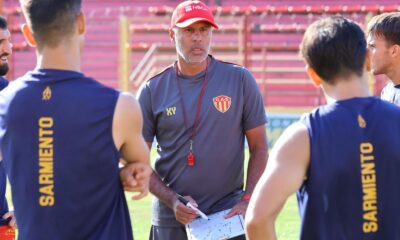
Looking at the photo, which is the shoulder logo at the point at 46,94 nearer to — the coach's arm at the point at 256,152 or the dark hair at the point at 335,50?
the dark hair at the point at 335,50

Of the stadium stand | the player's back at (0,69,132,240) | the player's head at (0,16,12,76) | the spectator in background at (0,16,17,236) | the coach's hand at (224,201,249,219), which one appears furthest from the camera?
the stadium stand

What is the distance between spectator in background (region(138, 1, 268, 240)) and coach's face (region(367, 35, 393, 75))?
2.61 ft

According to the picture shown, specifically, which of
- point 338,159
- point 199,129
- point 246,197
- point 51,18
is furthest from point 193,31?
point 338,159

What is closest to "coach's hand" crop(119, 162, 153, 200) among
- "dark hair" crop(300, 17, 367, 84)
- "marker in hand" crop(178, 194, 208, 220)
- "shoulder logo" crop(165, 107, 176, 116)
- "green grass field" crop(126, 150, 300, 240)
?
"dark hair" crop(300, 17, 367, 84)

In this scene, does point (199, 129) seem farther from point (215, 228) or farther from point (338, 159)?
point (338, 159)

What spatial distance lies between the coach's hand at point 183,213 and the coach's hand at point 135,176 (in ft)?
4.13

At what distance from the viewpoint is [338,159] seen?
3.20 m

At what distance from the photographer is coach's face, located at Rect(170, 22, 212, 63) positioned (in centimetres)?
512

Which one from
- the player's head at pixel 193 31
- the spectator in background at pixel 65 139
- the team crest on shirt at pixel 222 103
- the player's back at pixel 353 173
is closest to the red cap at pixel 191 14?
the player's head at pixel 193 31

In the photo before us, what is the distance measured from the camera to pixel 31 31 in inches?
140

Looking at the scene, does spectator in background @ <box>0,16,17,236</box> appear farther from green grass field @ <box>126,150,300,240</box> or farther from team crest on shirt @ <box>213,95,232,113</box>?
green grass field @ <box>126,150,300,240</box>

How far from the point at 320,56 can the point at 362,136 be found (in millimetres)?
333

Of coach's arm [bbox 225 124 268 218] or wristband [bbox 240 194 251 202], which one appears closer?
wristband [bbox 240 194 251 202]

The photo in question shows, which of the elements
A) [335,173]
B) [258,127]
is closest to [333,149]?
[335,173]
